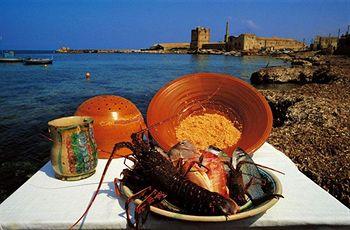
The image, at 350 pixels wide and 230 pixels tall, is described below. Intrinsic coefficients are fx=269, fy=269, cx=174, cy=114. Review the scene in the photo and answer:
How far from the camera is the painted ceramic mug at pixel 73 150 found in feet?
7.47

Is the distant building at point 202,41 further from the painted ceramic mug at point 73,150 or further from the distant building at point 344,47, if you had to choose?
the painted ceramic mug at point 73,150

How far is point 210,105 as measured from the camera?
3.51m

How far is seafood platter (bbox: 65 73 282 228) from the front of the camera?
1.76 meters

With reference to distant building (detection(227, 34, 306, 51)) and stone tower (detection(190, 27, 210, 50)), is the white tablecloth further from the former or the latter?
stone tower (detection(190, 27, 210, 50))

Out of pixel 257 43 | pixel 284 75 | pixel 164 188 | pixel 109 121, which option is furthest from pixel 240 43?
pixel 164 188

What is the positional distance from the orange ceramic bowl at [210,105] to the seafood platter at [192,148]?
0.04 feet

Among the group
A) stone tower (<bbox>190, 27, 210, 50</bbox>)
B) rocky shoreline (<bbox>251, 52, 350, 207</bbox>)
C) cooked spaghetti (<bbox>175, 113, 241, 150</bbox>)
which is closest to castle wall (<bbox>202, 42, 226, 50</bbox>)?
stone tower (<bbox>190, 27, 210, 50</bbox>)

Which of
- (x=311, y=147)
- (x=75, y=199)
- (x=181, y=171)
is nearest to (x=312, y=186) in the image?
(x=181, y=171)

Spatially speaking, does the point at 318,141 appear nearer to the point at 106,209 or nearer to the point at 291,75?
the point at 106,209

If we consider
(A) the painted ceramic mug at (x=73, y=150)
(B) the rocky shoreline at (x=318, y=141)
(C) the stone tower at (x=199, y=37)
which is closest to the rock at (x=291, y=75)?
(B) the rocky shoreline at (x=318, y=141)

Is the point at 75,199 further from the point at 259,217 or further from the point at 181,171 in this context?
the point at 259,217

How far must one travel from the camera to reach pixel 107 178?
8.21 feet

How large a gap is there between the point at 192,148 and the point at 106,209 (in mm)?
814

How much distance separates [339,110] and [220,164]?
19.2 ft
